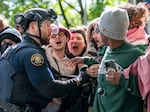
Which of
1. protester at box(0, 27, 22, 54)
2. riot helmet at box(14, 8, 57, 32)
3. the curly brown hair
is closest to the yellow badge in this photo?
riot helmet at box(14, 8, 57, 32)

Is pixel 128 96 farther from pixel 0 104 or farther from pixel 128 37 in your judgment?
pixel 0 104

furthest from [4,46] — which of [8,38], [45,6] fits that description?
[45,6]

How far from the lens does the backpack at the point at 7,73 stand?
4875mm

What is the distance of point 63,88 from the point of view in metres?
4.77

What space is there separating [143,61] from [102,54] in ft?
3.20

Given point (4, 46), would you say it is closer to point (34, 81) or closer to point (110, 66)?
point (34, 81)

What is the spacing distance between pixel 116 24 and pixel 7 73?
1344 mm

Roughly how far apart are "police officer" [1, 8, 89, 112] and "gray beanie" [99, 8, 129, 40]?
0.75 meters

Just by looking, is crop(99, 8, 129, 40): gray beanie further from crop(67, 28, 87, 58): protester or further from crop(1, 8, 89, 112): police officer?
crop(67, 28, 87, 58): protester

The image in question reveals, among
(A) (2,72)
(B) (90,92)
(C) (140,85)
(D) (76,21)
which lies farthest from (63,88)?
(D) (76,21)

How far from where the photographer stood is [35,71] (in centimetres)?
466

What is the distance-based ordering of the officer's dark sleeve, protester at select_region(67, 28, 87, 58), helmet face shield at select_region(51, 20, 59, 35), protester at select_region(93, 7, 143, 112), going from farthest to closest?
1. protester at select_region(67, 28, 87, 58)
2. helmet face shield at select_region(51, 20, 59, 35)
3. the officer's dark sleeve
4. protester at select_region(93, 7, 143, 112)

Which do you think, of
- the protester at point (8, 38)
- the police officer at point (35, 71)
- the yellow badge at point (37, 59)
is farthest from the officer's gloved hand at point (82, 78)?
the protester at point (8, 38)

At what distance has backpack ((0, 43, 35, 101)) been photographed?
488 centimetres
